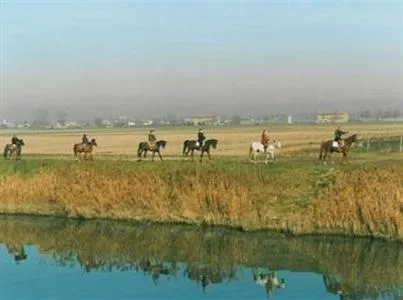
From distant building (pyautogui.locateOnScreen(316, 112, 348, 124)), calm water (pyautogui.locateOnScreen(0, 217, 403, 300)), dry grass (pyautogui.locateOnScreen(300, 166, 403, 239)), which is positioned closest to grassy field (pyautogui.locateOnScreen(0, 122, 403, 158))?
calm water (pyautogui.locateOnScreen(0, 217, 403, 300))

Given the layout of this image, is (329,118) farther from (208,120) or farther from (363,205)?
(363,205)

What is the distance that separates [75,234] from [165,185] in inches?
194

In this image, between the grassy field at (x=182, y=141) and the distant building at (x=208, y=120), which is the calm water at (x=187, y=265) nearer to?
the grassy field at (x=182, y=141)

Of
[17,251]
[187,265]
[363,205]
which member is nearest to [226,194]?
[187,265]

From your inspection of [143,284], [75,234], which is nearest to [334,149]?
[75,234]

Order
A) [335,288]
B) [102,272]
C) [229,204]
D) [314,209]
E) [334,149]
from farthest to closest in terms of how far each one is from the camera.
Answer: [334,149] < [229,204] < [314,209] < [102,272] < [335,288]

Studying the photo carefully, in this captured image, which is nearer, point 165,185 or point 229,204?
point 229,204

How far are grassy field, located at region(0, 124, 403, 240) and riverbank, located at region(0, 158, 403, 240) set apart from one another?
42 mm

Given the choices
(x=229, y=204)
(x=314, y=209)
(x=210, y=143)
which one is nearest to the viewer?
(x=314, y=209)

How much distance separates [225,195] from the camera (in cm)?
2670

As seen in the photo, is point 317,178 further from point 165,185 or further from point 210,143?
point 210,143

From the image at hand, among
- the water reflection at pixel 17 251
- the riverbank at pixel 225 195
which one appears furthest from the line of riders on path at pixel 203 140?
the water reflection at pixel 17 251

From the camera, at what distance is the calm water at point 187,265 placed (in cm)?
1786

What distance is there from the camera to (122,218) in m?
29.1
